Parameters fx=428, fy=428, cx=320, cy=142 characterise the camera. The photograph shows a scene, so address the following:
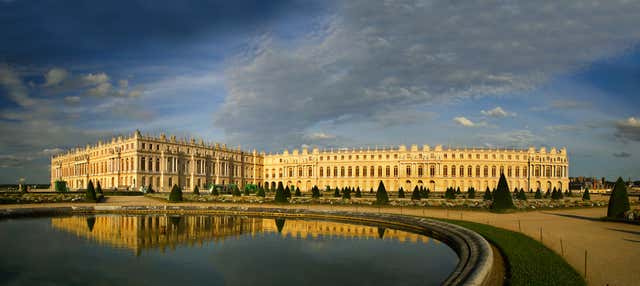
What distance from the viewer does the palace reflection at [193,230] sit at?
2072 cm

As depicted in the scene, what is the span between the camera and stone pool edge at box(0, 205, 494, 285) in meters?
11.4

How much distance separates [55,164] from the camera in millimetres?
107938

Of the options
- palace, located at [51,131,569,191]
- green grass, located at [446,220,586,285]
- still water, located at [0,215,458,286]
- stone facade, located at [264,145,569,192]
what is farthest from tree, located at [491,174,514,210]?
stone facade, located at [264,145,569,192]

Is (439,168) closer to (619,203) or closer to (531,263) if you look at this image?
(619,203)

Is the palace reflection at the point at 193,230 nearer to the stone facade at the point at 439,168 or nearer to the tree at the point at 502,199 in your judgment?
the tree at the point at 502,199

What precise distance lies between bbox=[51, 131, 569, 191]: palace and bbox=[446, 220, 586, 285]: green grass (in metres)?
64.3

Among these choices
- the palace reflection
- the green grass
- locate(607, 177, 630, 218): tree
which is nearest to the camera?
the green grass

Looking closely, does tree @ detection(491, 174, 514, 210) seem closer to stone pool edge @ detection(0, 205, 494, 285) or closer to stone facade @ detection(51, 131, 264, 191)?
stone pool edge @ detection(0, 205, 494, 285)

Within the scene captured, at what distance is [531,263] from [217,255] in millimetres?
11432

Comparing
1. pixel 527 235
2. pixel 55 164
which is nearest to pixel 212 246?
pixel 527 235

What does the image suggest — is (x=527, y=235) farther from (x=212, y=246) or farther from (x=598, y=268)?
(x=212, y=246)

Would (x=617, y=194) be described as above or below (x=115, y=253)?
above

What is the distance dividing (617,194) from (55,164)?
388 ft

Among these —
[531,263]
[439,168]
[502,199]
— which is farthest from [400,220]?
[439,168]
